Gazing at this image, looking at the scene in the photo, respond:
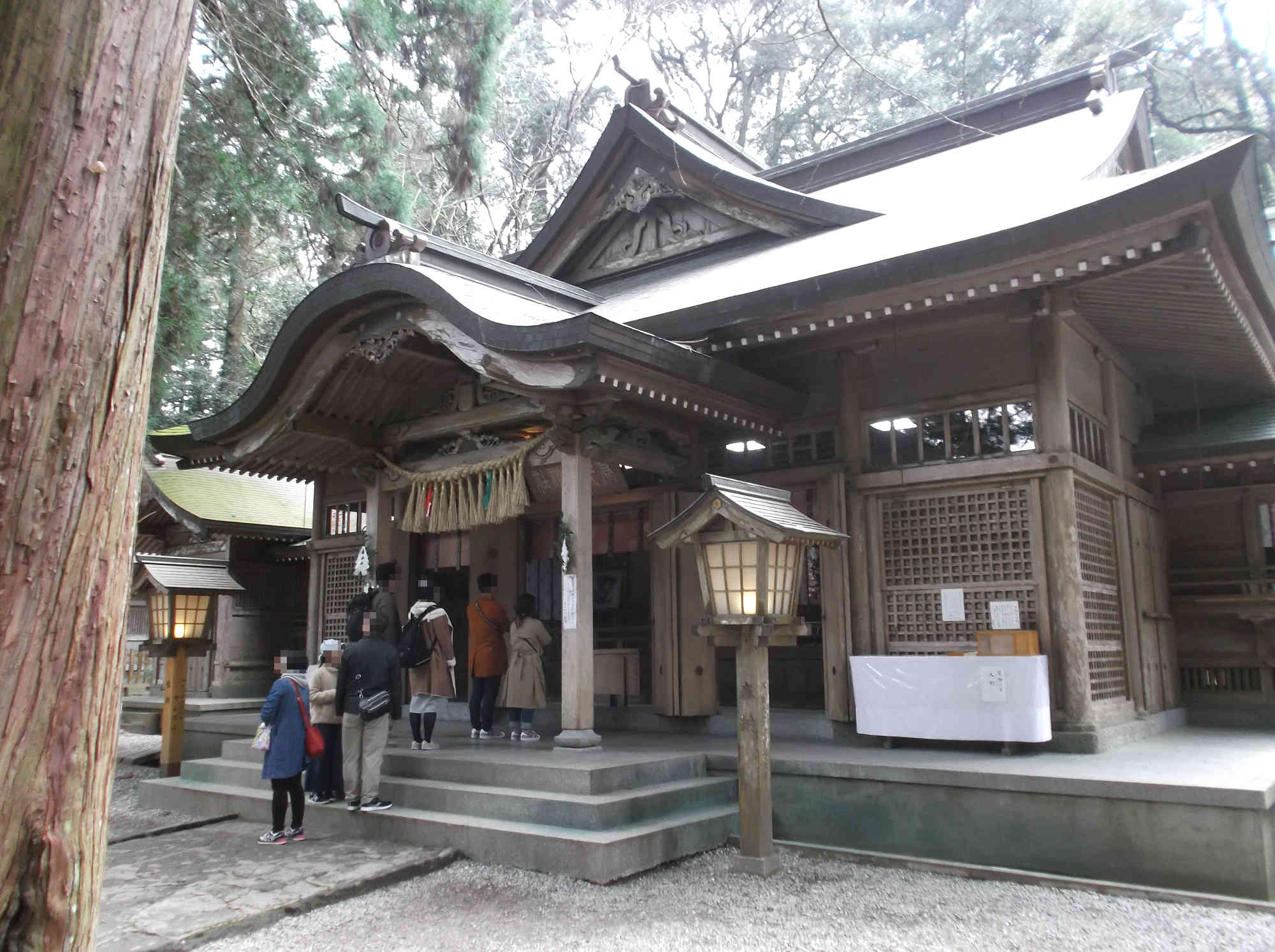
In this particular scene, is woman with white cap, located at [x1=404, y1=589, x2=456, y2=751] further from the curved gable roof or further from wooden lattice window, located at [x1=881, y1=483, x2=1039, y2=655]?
the curved gable roof

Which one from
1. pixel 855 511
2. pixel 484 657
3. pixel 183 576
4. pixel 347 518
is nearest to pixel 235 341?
pixel 347 518

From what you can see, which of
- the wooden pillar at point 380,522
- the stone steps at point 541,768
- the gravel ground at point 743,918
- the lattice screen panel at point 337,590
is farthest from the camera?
the lattice screen panel at point 337,590

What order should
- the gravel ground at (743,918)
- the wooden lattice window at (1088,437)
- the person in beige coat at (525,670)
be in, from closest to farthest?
the gravel ground at (743,918) < the wooden lattice window at (1088,437) < the person in beige coat at (525,670)

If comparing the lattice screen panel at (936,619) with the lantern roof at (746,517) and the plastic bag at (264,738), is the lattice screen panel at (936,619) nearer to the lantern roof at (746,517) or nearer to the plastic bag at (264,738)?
the lantern roof at (746,517)

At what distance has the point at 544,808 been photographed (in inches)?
251

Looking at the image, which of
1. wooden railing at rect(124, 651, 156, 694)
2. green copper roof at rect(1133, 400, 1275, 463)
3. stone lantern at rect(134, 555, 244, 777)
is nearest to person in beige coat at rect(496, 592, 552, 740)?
stone lantern at rect(134, 555, 244, 777)

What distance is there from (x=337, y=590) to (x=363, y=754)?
4857 millimetres

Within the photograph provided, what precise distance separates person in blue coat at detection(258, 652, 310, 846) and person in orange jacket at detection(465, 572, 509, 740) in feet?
7.27

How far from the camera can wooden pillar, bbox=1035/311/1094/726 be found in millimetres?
7344

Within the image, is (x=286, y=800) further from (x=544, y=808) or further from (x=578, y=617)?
(x=578, y=617)

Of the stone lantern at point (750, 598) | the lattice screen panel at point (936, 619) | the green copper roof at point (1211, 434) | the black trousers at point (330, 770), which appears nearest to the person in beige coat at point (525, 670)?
the black trousers at point (330, 770)

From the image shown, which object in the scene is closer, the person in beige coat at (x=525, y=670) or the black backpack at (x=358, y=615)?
the black backpack at (x=358, y=615)

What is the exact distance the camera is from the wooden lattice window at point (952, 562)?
7746 millimetres

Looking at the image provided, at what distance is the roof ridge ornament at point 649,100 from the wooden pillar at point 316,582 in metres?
6.32
